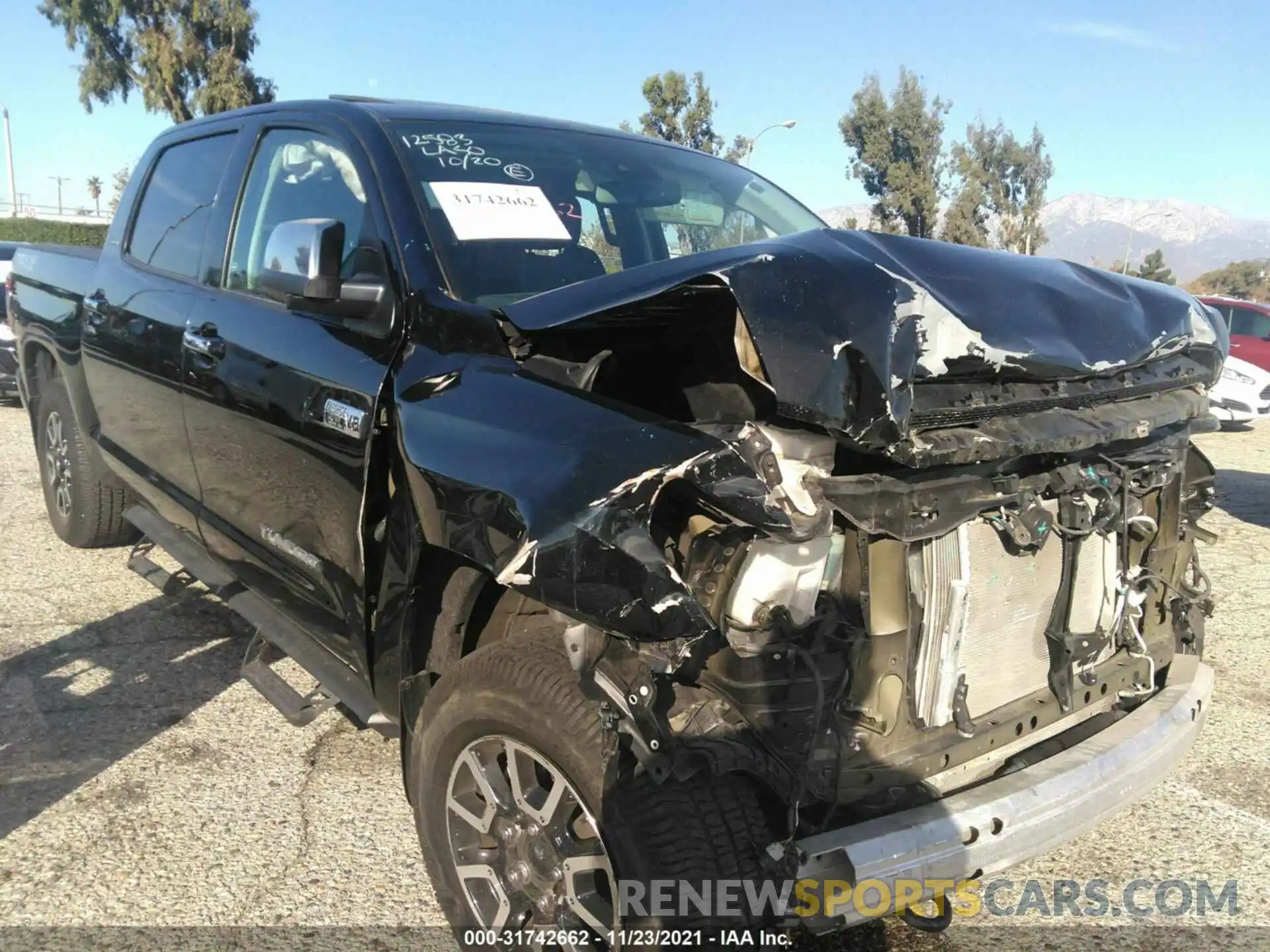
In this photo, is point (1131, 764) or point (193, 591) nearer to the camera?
point (1131, 764)

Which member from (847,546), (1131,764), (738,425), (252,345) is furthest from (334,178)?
(1131,764)

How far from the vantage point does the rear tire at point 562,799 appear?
178 centimetres

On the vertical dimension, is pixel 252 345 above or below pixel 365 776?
above

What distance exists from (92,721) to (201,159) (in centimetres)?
214

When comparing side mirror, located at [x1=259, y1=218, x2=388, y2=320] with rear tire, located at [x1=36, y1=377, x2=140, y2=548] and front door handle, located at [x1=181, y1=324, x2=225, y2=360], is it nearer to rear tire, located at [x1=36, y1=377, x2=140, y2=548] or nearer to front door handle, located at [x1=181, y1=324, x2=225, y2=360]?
front door handle, located at [x1=181, y1=324, x2=225, y2=360]

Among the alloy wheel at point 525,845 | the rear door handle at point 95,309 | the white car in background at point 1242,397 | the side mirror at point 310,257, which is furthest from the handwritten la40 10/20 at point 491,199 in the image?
the white car in background at point 1242,397

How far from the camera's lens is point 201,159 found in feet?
12.4

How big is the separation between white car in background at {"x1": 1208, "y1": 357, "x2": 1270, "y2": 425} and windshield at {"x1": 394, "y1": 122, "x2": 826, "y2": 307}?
10.1 meters

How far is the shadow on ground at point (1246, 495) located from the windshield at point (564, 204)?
4513mm

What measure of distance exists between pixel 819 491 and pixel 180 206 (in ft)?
10.2

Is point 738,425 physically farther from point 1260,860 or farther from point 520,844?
point 1260,860

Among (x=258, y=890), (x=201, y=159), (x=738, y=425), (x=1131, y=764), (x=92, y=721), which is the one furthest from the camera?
(x=201, y=159)

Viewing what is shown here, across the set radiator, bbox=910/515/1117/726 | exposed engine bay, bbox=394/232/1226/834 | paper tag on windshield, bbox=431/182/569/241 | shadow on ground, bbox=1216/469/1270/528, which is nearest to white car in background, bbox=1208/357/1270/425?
shadow on ground, bbox=1216/469/1270/528

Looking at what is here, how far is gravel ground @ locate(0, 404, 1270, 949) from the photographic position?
99.7 inches
